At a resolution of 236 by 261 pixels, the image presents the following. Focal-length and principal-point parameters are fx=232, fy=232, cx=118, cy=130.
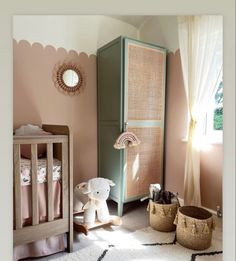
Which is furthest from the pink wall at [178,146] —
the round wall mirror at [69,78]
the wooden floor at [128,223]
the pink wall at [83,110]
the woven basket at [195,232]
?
the round wall mirror at [69,78]

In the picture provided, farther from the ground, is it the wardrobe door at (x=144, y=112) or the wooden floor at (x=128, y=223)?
the wardrobe door at (x=144, y=112)

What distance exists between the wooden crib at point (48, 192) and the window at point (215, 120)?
1.24 m

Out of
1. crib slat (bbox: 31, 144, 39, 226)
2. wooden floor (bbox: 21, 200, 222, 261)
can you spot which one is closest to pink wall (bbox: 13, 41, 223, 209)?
wooden floor (bbox: 21, 200, 222, 261)

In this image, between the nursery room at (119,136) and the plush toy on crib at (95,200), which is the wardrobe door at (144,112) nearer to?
the nursery room at (119,136)

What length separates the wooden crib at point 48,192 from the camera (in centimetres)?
134

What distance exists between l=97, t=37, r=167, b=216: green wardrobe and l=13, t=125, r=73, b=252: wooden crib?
687 mm

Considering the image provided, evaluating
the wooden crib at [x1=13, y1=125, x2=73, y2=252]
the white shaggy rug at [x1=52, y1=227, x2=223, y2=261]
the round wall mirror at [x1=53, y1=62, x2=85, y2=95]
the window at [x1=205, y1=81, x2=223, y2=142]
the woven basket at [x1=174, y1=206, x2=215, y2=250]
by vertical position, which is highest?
the round wall mirror at [x1=53, y1=62, x2=85, y2=95]

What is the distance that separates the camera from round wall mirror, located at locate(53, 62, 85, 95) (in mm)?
2240

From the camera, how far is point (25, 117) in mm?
2131

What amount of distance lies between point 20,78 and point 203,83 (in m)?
1.61

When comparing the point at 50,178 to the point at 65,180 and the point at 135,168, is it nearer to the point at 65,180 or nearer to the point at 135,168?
the point at 65,180

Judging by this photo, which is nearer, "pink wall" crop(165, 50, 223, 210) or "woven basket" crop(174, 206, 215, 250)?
"woven basket" crop(174, 206, 215, 250)

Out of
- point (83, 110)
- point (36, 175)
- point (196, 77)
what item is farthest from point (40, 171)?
point (196, 77)

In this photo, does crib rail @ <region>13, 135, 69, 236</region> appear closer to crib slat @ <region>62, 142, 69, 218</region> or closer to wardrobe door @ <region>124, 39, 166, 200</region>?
crib slat @ <region>62, 142, 69, 218</region>
